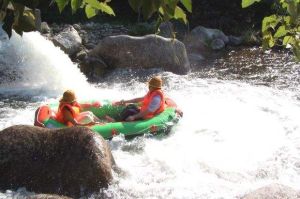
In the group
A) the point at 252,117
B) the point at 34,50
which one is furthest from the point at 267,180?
the point at 34,50

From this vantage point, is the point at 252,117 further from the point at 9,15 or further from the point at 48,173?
the point at 9,15

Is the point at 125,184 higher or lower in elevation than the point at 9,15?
lower

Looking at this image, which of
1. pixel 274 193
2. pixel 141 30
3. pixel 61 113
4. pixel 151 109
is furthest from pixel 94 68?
pixel 274 193

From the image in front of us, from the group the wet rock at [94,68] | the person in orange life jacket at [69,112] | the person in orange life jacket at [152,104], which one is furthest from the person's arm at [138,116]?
the wet rock at [94,68]

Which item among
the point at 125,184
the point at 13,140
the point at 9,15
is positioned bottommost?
the point at 125,184

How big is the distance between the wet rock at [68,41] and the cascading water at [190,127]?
0.54m

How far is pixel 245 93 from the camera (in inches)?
412

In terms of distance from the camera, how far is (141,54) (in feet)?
39.5

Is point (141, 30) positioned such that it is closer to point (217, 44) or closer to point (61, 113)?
point (217, 44)

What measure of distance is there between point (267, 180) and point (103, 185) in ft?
7.03

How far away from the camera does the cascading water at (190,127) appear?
20.8ft

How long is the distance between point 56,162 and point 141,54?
6.52 metres

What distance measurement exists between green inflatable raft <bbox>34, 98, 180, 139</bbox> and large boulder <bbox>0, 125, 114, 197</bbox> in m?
1.21

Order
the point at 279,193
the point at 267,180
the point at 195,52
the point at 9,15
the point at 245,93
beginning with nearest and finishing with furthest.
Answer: the point at 9,15, the point at 279,193, the point at 267,180, the point at 245,93, the point at 195,52
